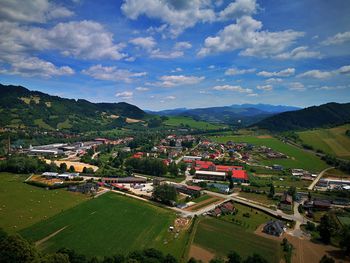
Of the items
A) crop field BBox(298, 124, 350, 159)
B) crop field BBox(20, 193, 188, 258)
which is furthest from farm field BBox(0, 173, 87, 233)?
crop field BBox(298, 124, 350, 159)

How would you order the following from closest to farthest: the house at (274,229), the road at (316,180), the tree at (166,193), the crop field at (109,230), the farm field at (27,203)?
the crop field at (109,230), the house at (274,229), the farm field at (27,203), the tree at (166,193), the road at (316,180)

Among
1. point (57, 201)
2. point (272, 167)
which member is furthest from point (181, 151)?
point (57, 201)

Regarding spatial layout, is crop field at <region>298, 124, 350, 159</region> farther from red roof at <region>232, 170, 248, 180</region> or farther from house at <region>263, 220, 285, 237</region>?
house at <region>263, 220, 285, 237</region>

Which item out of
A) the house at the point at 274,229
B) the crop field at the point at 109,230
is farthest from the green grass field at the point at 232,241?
the crop field at the point at 109,230

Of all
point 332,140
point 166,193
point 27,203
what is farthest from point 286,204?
point 332,140

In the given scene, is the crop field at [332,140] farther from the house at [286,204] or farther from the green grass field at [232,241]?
the green grass field at [232,241]

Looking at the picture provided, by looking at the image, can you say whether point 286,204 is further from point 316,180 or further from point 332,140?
point 332,140

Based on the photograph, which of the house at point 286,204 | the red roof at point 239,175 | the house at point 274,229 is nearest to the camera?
the house at point 274,229
